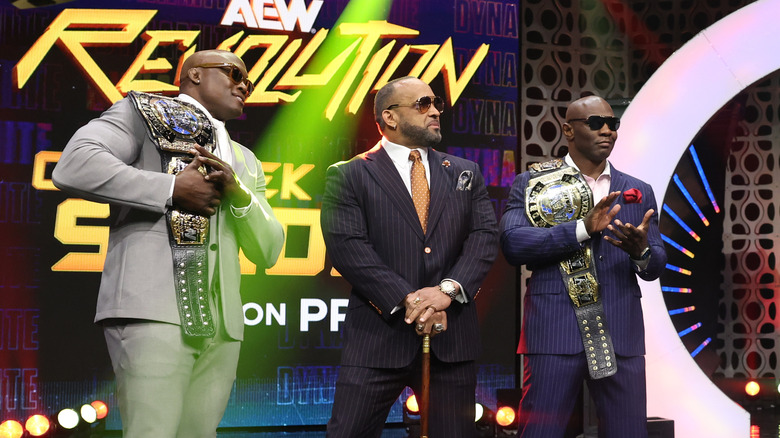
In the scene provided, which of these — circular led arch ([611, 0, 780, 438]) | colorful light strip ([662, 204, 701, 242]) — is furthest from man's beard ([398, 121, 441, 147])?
colorful light strip ([662, 204, 701, 242])

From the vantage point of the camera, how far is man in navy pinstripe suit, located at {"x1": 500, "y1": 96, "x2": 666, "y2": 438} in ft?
10.9

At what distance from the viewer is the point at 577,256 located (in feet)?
11.3

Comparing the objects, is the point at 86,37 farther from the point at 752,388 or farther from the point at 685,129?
the point at 752,388

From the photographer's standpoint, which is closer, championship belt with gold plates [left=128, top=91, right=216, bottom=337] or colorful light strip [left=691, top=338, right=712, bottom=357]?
championship belt with gold plates [left=128, top=91, right=216, bottom=337]

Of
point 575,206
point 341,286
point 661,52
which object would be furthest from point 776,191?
point 575,206

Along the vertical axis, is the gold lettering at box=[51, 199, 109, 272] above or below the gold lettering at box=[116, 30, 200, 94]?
below

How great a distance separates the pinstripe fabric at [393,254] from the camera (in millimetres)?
3043

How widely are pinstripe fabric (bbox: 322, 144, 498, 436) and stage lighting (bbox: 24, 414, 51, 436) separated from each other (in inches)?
92.2

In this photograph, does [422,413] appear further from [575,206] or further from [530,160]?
[530,160]

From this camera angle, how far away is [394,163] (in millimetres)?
3262

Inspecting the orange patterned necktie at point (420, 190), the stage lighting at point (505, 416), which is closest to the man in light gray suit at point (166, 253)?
the orange patterned necktie at point (420, 190)

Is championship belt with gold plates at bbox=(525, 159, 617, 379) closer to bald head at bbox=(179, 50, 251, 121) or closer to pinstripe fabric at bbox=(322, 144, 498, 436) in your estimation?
pinstripe fabric at bbox=(322, 144, 498, 436)

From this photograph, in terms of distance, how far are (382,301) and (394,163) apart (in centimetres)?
57

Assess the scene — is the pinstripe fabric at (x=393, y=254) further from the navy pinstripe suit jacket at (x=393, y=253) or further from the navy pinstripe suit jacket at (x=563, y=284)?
the navy pinstripe suit jacket at (x=563, y=284)
